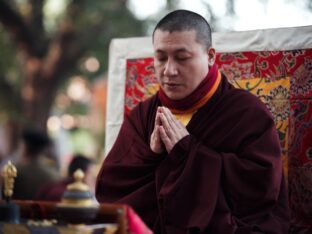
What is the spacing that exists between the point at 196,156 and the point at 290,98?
95 centimetres

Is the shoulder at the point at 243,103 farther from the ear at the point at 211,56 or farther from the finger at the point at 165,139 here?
the finger at the point at 165,139

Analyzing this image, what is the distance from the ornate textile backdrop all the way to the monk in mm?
451

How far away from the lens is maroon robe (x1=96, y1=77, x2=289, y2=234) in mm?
2812

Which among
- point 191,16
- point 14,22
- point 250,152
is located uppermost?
point 14,22

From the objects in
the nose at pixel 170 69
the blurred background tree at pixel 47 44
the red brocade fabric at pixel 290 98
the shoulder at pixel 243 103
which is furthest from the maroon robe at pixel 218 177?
the blurred background tree at pixel 47 44

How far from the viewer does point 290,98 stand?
11.7 ft

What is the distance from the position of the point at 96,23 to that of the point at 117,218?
1243 cm

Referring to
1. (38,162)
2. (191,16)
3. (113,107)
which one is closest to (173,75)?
(191,16)

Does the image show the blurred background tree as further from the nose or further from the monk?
the nose

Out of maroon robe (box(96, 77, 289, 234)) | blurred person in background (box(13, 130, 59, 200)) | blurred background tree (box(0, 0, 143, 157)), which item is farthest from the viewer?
blurred background tree (box(0, 0, 143, 157))

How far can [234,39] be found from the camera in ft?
12.6

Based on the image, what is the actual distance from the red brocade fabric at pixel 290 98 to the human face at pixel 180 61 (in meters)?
0.67

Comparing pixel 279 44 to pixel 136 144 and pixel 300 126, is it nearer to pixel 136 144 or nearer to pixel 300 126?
pixel 300 126

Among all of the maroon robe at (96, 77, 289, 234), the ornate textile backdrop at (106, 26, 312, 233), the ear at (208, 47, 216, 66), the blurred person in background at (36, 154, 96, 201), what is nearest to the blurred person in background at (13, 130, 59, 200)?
the blurred person in background at (36, 154, 96, 201)
